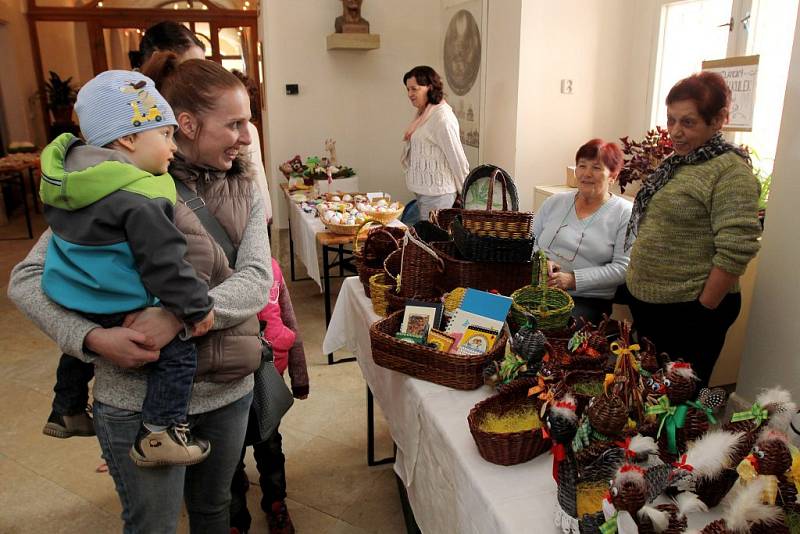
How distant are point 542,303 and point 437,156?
8.63 ft

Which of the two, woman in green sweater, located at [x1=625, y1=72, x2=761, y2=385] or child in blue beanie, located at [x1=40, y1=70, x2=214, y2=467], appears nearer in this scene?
child in blue beanie, located at [x1=40, y1=70, x2=214, y2=467]

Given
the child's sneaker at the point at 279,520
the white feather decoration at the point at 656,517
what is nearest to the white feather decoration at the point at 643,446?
the white feather decoration at the point at 656,517

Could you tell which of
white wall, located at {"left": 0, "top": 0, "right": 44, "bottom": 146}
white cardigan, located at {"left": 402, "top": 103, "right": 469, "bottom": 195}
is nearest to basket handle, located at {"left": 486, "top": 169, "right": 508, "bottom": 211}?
white cardigan, located at {"left": 402, "top": 103, "right": 469, "bottom": 195}

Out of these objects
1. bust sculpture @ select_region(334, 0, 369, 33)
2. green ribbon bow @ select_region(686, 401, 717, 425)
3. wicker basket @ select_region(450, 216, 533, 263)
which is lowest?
green ribbon bow @ select_region(686, 401, 717, 425)

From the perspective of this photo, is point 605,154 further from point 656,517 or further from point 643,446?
point 656,517

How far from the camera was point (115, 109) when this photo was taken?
111 cm

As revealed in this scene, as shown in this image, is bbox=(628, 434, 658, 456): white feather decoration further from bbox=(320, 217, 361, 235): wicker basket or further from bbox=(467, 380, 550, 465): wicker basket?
bbox=(320, 217, 361, 235): wicker basket

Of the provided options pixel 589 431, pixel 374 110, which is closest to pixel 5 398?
pixel 589 431

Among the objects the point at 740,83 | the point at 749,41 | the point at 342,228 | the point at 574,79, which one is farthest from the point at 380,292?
the point at 574,79

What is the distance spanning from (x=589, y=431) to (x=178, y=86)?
106cm

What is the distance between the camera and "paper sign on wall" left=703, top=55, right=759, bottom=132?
2.40m

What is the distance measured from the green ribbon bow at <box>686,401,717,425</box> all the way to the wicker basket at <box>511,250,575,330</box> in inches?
19.3

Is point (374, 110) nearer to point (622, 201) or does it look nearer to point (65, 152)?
point (622, 201)

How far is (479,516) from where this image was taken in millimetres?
1123
